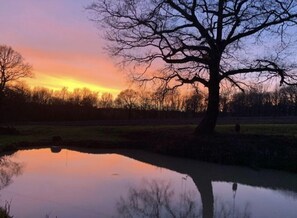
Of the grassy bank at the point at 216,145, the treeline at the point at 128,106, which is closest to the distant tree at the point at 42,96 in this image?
the treeline at the point at 128,106

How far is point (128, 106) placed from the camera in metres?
94.1

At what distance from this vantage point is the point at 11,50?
64875mm

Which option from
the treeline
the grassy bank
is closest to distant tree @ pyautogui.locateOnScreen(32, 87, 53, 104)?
the treeline

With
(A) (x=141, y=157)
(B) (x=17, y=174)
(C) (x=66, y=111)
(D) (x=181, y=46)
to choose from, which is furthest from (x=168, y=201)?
(C) (x=66, y=111)

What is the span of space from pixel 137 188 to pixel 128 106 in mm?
79545

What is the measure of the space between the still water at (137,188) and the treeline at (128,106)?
154 feet

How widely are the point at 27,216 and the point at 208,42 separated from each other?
17.4 meters

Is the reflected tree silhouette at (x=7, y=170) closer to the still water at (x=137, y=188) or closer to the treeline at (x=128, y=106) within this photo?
the still water at (x=137, y=188)

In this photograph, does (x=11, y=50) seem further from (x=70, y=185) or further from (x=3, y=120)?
(x=70, y=185)

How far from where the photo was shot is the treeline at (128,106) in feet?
239

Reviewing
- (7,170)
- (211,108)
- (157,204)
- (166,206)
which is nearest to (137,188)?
(157,204)

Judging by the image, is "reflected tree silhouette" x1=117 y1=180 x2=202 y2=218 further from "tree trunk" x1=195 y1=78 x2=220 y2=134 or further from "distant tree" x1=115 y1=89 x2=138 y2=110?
"distant tree" x1=115 y1=89 x2=138 y2=110

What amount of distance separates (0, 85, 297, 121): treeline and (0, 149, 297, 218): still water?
47.0 metres

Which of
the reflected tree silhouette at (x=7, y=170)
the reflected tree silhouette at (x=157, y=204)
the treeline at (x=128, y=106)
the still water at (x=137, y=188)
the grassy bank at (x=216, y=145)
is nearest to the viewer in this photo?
the reflected tree silhouette at (x=157, y=204)
